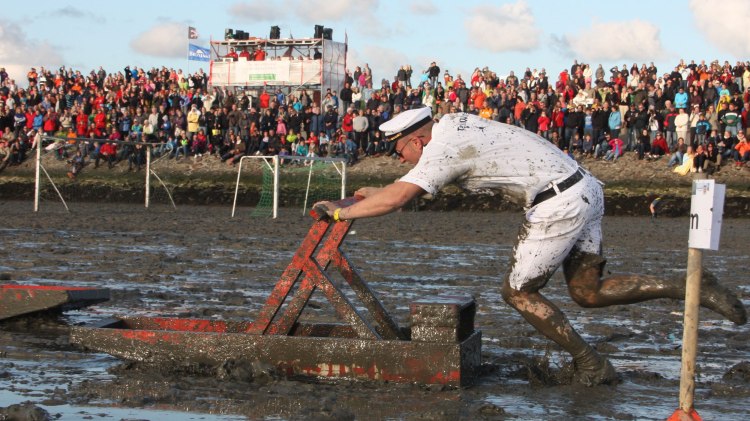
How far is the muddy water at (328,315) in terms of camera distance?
18.9 ft

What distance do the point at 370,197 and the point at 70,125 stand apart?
34.0 meters

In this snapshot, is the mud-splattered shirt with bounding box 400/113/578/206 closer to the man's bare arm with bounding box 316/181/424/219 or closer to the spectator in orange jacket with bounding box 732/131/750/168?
the man's bare arm with bounding box 316/181/424/219

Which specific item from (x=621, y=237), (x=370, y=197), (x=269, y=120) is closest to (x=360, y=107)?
(x=269, y=120)

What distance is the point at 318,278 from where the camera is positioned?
6582mm

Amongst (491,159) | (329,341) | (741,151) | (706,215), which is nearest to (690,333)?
(706,215)

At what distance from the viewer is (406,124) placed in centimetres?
626

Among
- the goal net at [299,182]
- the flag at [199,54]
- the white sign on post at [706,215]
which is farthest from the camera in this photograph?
the flag at [199,54]

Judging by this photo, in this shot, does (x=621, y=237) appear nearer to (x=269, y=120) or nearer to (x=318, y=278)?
(x=318, y=278)

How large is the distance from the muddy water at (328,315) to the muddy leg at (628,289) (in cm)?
48

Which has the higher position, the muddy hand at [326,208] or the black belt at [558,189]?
the black belt at [558,189]

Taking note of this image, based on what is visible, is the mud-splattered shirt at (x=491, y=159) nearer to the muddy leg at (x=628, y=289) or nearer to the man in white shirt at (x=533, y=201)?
the man in white shirt at (x=533, y=201)

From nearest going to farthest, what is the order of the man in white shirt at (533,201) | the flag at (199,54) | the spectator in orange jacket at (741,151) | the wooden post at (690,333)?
the wooden post at (690,333)
the man in white shirt at (533,201)
the spectator in orange jacket at (741,151)
the flag at (199,54)

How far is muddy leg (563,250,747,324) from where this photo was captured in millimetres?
6371

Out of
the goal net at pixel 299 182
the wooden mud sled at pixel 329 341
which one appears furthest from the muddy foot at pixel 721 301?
the goal net at pixel 299 182
